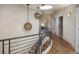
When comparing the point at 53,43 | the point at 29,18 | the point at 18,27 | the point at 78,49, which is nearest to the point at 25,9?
the point at 29,18

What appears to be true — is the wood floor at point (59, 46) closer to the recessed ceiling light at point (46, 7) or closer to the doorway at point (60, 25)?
the doorway at point (60, 25)

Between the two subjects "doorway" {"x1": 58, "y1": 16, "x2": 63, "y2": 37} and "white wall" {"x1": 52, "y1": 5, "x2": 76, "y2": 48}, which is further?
"doorway" {"x1": 58, "y1": 16, "x2": 63, "y2": 37}

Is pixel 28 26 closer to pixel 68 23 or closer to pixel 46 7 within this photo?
pixel 46 7

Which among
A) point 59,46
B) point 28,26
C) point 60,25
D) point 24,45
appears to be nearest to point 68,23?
point 60,25

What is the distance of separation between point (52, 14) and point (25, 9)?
1.05 feet

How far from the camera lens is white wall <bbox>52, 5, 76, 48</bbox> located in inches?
42.5

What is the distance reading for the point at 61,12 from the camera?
3.84 feet

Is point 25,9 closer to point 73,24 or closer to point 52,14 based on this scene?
point 52,14

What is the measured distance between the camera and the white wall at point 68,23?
3.54 feet

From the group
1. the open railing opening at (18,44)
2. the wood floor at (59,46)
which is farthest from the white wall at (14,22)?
the wood floor at (59,46)

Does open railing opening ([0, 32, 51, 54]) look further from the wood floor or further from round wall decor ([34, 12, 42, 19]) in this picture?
round wall decor ([34, 12, 42, 19])

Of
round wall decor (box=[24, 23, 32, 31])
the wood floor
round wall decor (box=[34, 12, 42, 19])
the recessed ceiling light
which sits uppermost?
the recessed ceiling light

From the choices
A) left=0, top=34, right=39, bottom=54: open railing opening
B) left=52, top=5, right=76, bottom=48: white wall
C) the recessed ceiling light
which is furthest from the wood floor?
the recessed ceiling light
